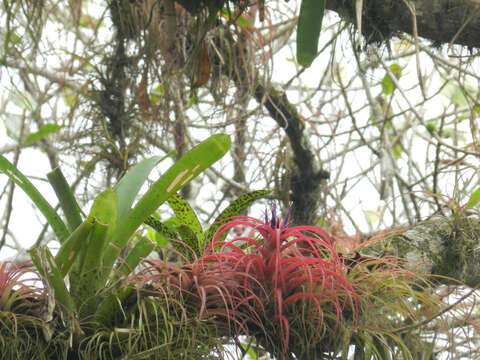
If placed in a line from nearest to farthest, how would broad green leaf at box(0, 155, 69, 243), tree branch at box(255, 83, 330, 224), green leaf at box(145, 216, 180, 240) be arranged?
broad green leaf at box(0, 155, 69, 243) → green leaf at box(145, 216, 180, 240) → tree branch at box(255, 83, 330, 224)

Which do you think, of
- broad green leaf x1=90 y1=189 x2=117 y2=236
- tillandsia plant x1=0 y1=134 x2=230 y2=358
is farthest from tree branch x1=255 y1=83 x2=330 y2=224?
broad green leaf x1=90 y1=189 x2=117 y2=236

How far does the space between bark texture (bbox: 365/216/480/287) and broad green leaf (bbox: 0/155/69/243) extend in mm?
750

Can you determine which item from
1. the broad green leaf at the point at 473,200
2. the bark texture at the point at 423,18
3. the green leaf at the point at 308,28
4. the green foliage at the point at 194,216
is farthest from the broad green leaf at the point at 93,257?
the broad green leaf at the point at 473,200

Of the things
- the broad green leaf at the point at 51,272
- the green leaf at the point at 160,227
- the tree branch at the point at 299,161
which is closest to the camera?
the broad green leaf at the point at 51,272

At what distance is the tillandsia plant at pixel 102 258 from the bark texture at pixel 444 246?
58 cm

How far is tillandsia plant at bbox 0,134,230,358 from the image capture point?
34.3 inches

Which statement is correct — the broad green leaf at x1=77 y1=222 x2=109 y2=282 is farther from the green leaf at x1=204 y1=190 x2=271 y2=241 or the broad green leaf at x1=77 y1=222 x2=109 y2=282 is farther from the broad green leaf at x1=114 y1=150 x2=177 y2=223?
the green leaf at x1=204 y1=190 x2=271 y2=241

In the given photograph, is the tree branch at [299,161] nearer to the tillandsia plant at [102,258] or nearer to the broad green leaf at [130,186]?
the broad green leaf at [130,186]

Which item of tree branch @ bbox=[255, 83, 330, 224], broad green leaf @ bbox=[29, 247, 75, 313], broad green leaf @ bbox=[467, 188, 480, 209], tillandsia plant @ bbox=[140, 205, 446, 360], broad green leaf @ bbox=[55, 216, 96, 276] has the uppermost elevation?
tree branch @ bbox=[255, 83, 330, 224]

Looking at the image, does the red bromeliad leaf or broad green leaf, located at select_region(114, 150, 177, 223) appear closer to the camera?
the red bromeliad leaf

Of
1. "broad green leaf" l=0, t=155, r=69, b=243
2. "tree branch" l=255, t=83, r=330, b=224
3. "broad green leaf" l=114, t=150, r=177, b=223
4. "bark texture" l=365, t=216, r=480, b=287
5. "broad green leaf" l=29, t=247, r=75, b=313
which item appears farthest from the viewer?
"tree branch" l=255, t=83, r=330, b=224

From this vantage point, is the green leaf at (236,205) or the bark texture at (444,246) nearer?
the green leaf at (236,205)

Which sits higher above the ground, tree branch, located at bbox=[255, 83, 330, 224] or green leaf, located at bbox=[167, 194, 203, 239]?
tree branch, located at bbox=[255, 83, 330, 224]

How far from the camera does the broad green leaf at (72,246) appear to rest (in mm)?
886
